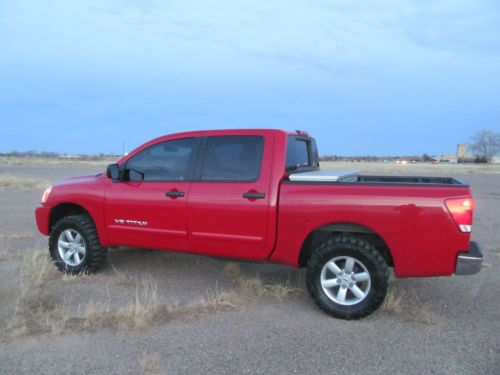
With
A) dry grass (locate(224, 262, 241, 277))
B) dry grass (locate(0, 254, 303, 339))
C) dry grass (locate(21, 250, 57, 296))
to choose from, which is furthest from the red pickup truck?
dry grass (locate(224, 262, 241, 277))

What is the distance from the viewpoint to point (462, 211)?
14.3ft

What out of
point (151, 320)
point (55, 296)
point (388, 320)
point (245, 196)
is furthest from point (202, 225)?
point (388, 320)

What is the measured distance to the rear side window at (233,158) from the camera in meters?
5.26

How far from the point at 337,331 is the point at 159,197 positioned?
8.28 feet

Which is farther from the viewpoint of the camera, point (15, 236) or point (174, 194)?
point (15, 236)

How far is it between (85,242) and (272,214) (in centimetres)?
264

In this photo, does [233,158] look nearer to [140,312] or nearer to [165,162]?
[165,162]

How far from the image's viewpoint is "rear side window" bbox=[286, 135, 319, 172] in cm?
550

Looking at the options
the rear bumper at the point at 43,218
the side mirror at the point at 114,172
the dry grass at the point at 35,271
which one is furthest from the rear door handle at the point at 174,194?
the rear bumper at the point at 43,218

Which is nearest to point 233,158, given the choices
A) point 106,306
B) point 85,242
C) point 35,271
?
point 106,306

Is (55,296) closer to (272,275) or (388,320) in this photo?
(272,275)

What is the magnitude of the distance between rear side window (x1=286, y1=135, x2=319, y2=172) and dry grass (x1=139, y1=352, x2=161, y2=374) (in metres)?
2.52

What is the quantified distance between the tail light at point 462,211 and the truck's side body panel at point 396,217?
45mm

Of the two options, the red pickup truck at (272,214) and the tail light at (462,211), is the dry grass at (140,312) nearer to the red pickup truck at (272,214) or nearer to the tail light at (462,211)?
the red pickup truck at (272,214)
